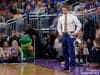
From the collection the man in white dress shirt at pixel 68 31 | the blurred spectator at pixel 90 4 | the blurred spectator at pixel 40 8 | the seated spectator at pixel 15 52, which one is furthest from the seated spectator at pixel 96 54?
the seated spectator at pixel 15 52

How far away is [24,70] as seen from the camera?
9.09 feet

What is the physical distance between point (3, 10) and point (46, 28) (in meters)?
0.43

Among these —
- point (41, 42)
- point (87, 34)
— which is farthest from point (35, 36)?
point (87, 34)

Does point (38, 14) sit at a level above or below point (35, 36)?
above

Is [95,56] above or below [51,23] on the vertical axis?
below

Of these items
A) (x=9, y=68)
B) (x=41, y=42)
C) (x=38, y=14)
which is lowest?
(x=9, y=68)

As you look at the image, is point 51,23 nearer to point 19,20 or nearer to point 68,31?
point 68,31

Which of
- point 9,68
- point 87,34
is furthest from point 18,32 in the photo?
point 87,34

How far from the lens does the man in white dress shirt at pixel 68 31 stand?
274 cm

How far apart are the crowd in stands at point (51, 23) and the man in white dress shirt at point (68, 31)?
0.04 meters

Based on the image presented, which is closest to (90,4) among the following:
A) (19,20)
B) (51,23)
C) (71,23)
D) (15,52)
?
(71,23)

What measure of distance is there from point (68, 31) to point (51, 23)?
0.17 metres

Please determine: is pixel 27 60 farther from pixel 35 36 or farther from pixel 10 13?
pixel 10 13

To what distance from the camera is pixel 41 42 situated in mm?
2807
